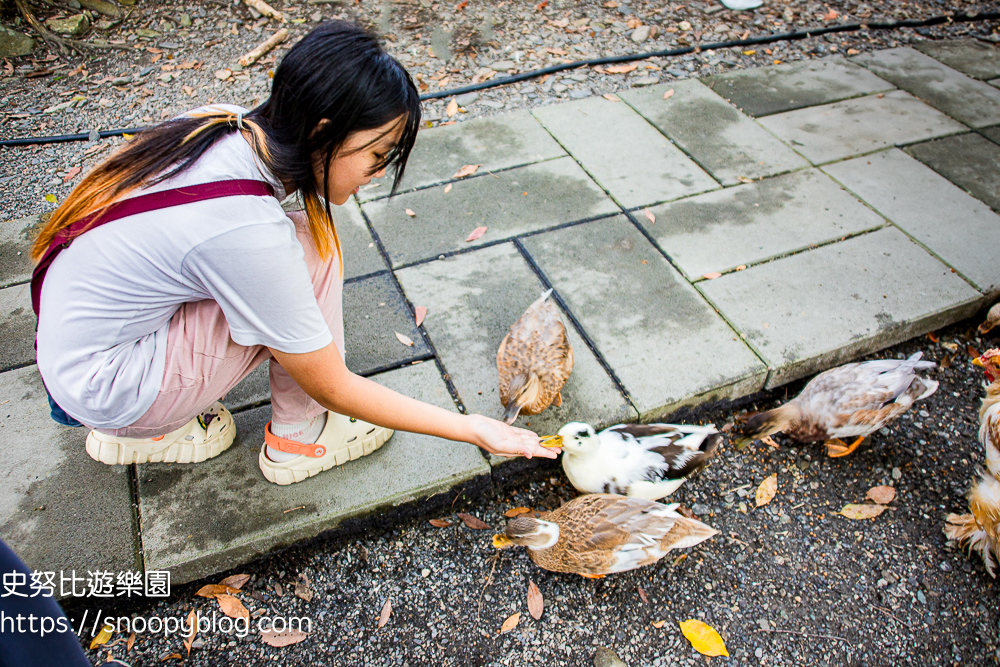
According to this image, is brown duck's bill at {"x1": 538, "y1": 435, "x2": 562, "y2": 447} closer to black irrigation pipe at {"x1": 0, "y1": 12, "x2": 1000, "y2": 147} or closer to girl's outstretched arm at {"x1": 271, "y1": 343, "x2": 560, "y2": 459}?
girl's outstretched arm at {"x1": 271, "y1": 343, "x2": 560, "y2": 459}

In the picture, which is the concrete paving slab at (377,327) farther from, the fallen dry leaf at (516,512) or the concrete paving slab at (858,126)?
the concrete paving slab at (858,126)

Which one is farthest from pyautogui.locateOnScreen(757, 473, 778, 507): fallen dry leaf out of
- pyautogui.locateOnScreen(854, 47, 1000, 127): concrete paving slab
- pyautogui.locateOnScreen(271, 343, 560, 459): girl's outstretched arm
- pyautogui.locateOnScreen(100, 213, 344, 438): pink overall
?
pyautogui.locateOnScreen(854, 47, 1000, 127): concrete paving slab

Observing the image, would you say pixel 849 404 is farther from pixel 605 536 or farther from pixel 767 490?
pixel 605 536

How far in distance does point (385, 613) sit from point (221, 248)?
1.52 m

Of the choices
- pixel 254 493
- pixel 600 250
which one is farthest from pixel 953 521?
pixel 254 493

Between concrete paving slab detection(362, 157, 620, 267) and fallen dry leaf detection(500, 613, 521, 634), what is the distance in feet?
6.48

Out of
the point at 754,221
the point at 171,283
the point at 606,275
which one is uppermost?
the point at 171,283

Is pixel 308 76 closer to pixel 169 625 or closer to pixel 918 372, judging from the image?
pixel 169 625

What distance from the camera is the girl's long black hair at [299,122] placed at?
162 cm

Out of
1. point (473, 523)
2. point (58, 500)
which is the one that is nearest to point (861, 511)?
point (473, 523)

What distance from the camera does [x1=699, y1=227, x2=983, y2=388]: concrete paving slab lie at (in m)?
3.16

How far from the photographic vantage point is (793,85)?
5121 millimetres

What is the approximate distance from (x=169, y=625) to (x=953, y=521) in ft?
10.5

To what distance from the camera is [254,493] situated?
2531 mm
